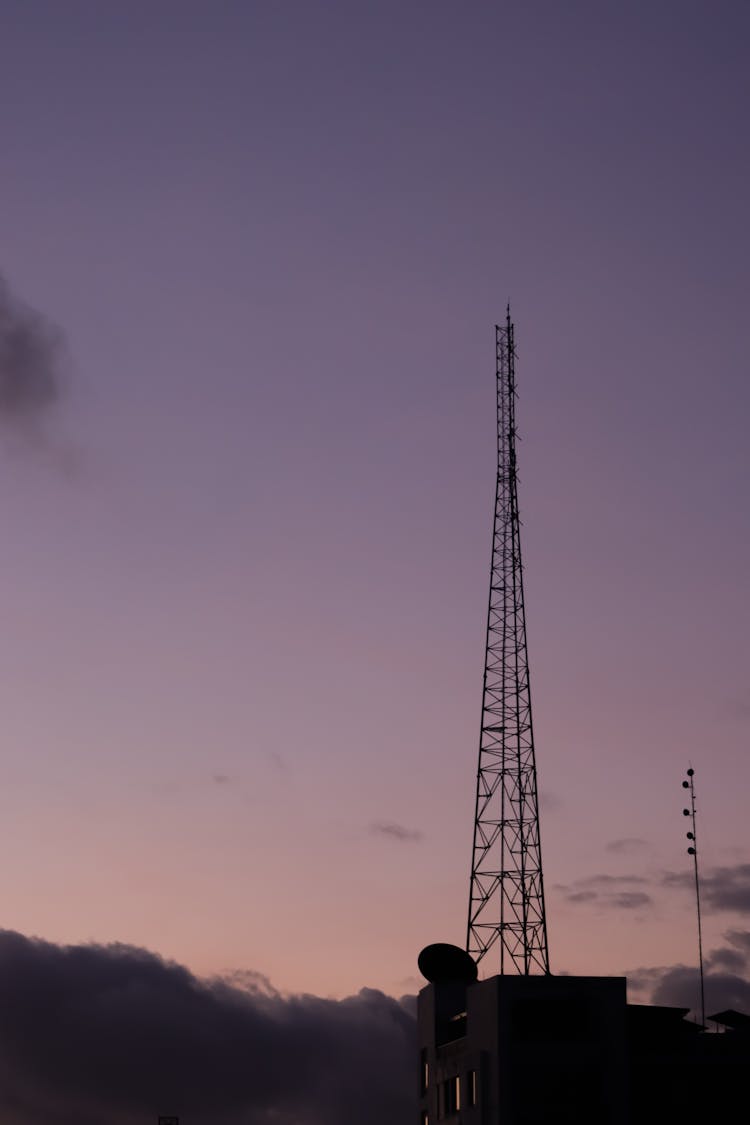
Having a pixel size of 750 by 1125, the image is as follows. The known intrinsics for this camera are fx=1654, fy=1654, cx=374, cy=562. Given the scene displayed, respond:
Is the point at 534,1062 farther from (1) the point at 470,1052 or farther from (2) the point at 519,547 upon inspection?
(2) the point at 519,547

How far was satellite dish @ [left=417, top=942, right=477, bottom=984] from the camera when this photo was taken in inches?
4823

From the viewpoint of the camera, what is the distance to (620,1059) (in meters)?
107

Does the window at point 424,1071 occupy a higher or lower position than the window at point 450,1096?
higher

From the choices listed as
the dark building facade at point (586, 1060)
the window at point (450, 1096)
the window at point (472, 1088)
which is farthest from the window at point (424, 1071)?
the window at point (472, 1088)

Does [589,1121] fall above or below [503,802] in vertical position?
below

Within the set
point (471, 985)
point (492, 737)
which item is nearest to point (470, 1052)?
point (471, 985)

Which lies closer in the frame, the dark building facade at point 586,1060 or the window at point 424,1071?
the dark building facade at point 586,1060

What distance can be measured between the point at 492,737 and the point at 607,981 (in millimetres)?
20073

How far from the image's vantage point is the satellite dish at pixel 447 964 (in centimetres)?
12250

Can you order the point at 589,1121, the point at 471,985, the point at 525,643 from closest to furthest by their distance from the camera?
the point at 589,1121 → the point at 471,985 → the point at 525,643

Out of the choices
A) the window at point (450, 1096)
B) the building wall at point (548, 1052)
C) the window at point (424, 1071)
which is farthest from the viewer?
the window at point (424, 1071)

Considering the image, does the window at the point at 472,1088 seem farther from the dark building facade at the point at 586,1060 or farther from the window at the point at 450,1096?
the window at the point at 450,1096

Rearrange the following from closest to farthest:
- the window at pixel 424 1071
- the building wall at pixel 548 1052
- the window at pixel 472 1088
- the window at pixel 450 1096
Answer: the building wall at pixel 548 1052 < the window at pixel 472 1088 < the window at pixel 450 1096 < the window at pixel 424 1071

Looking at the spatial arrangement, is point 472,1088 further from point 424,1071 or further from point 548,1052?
point 424,1071
